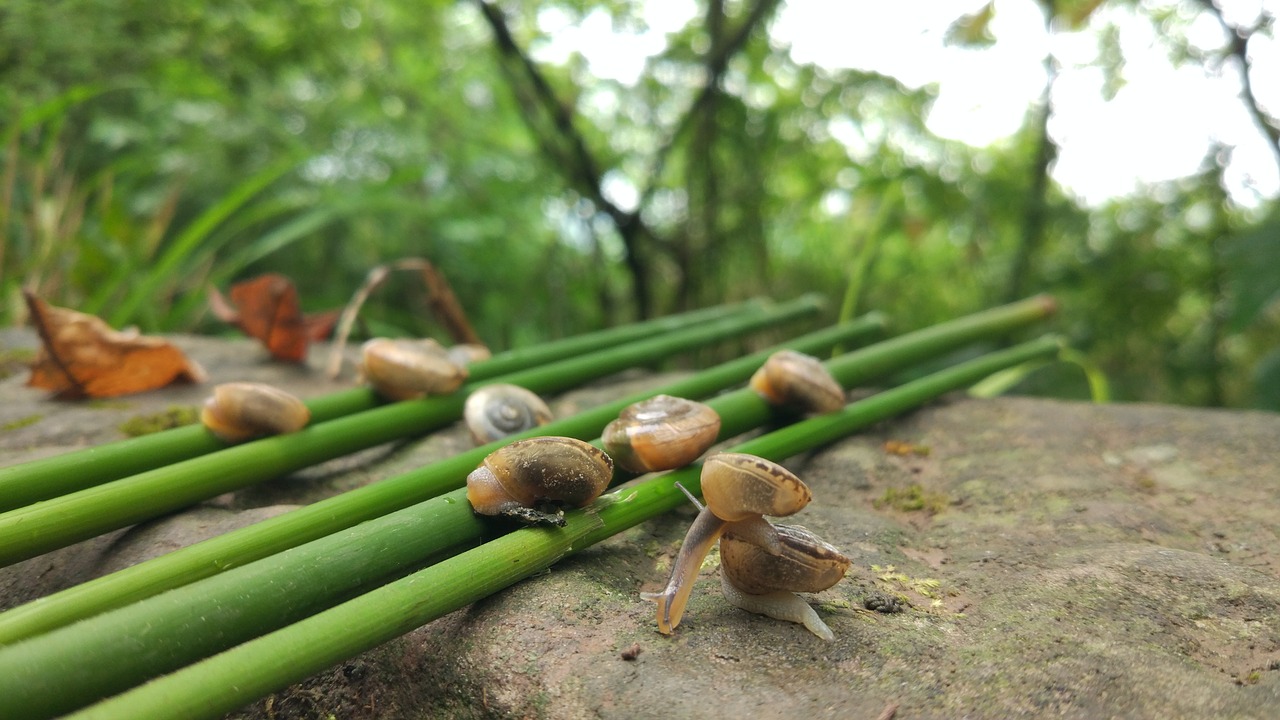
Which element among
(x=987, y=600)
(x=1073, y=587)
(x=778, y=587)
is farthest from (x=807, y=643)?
(x=1073, y=587)

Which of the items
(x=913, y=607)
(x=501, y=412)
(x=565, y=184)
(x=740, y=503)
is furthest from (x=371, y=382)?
(x=565, y=184)

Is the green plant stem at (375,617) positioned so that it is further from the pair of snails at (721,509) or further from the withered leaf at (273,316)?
the withered leaf at (273,316)

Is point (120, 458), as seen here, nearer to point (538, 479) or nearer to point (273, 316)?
point (538, 479)

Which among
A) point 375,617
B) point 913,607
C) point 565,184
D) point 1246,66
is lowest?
point 913,607

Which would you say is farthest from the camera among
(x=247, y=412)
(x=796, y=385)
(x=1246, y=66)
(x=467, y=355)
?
(x=1246, y=66)

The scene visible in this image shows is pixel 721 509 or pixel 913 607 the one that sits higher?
pixel 721 509

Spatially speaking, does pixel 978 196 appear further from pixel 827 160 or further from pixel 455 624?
pixel 455 624

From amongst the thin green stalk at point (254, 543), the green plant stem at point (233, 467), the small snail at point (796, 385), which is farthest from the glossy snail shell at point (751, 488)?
→ the green plant stem at point (233, 467)
